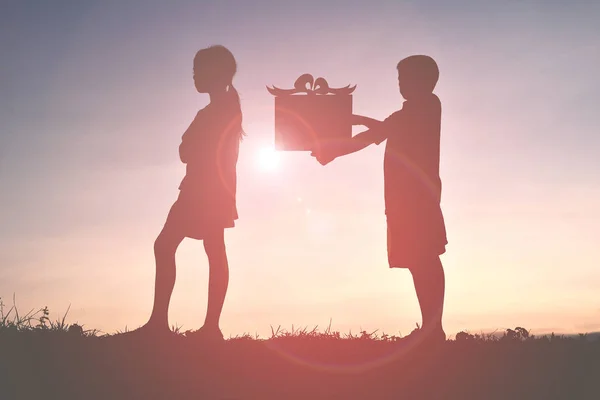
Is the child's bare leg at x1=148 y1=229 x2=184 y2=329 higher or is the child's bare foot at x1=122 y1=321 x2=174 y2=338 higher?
the child's bare leg at x1=148 y1=229 x2=184 y2=329

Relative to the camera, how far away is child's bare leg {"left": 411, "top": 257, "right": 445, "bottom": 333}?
7.84 meters

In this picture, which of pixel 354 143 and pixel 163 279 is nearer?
pixel 163 279

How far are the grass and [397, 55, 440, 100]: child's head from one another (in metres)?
2.83

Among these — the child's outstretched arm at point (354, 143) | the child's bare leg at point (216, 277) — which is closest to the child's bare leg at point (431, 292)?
the child's outstretched arm at point (354, 143)

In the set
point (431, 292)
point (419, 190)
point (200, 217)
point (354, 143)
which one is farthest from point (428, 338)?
point (200, 217)

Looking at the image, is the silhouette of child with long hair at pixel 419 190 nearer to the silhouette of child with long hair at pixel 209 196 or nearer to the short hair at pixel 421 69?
the short hair at pixel 421 69

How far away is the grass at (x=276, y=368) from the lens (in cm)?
658

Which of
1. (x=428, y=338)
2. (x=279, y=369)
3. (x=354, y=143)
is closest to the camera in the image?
(x=279, y=369)

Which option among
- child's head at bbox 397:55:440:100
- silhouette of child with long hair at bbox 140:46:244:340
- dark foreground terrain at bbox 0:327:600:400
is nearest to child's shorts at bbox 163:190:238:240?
silhouette of child with long hair at bbox 140:46:244:340

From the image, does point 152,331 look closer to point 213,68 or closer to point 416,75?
point 213,68

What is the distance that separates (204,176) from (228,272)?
1099mm

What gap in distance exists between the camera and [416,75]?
798 centimetres

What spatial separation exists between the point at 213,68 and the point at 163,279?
2.40m

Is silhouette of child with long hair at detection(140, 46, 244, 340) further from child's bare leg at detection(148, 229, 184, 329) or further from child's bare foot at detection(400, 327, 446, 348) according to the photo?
child's bare foot at detection(400, 327, 446, 348)
